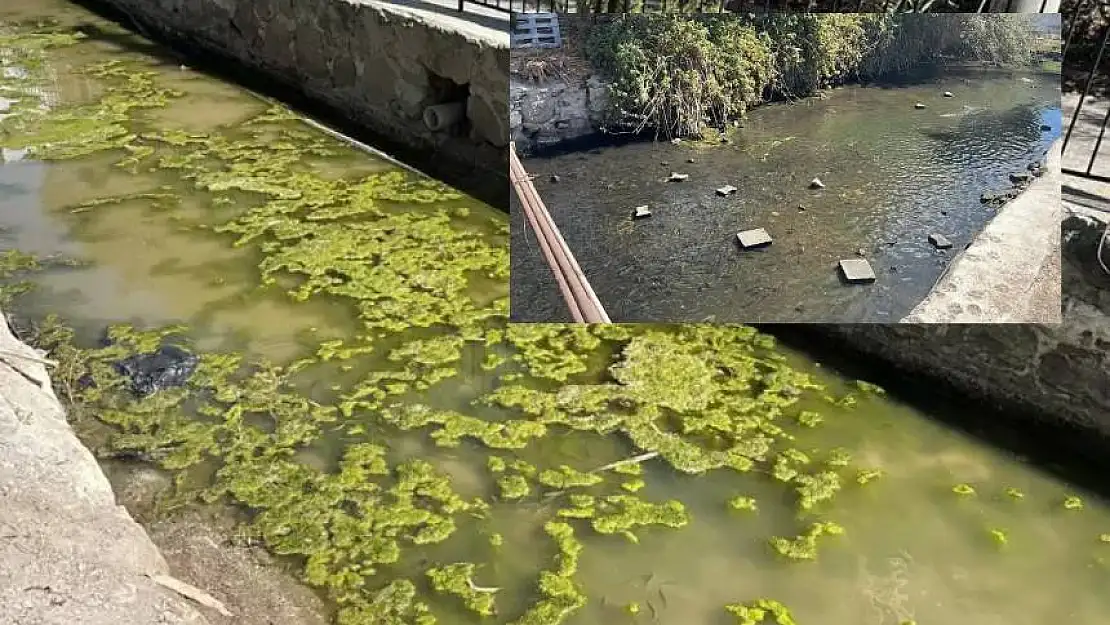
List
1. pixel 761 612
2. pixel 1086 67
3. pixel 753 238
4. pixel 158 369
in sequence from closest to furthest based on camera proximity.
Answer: pixel 753 238 → pixel 761 612 → pixel 158 369 → pixel 1086 67

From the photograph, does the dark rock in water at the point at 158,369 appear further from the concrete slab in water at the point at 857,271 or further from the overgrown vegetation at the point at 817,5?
the concrete slab in water at the point at 857,271

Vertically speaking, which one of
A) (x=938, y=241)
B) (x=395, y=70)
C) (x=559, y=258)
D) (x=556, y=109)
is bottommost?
(x=395, y=70)

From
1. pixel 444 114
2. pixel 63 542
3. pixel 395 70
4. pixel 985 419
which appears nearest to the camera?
pixel 63 542

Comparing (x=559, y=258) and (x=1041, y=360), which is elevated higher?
(x=559, y=258)

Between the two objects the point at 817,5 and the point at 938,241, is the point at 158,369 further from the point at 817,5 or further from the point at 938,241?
the point at 817,5

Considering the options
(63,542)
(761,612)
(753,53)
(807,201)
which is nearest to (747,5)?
(753,53)

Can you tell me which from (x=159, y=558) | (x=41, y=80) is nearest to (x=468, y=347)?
(x=159, y=558)

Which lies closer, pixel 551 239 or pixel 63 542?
pixel 63 542
